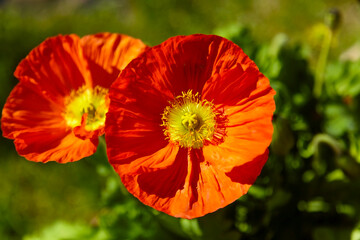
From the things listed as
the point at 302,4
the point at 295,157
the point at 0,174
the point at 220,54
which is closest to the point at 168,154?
the point at 220,54

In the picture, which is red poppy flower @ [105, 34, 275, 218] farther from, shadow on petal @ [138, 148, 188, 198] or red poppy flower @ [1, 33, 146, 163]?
red poppy flower @ [1, 33, 146, 163]

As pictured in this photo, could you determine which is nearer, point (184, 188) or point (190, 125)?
point (184, 188)

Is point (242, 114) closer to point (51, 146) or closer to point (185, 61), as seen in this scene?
point (185, 61)

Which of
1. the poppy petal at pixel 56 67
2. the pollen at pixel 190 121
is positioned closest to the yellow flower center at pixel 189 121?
the pollen at pixel 190 121

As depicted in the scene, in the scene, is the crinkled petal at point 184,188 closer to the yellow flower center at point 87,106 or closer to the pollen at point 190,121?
the pollen at point 190,121

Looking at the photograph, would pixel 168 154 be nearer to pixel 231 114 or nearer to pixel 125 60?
pixel 231 114

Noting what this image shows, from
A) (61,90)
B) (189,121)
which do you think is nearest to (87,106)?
(61,90)
